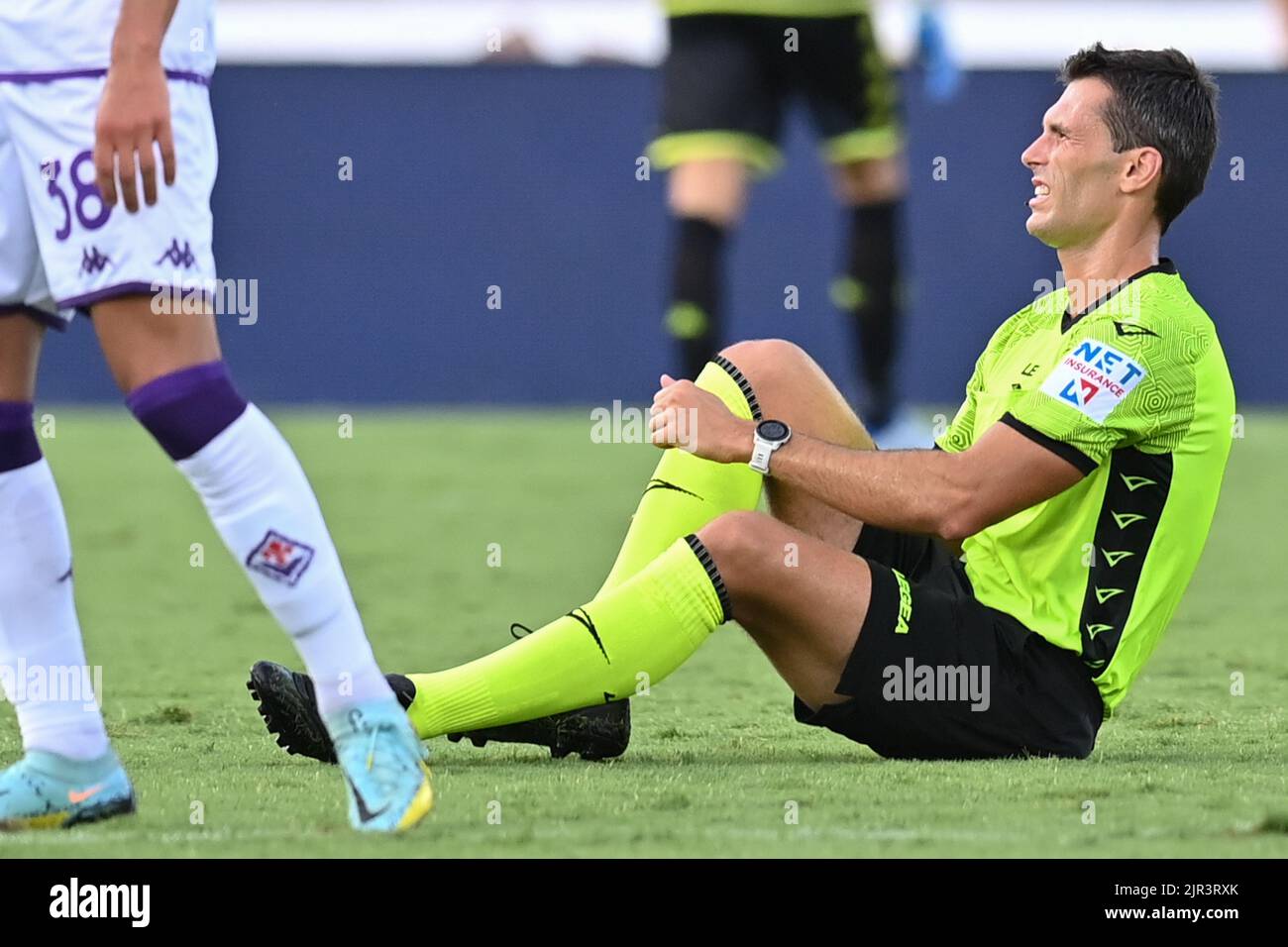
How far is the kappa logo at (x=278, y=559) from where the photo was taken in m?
2.80

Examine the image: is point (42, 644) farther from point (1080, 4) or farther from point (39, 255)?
point (1080, 4)

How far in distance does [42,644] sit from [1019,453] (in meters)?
1.39

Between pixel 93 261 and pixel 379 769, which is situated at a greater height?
pixel 93 261

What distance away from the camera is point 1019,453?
3258 millimetres

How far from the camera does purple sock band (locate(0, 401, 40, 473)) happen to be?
2941 mm

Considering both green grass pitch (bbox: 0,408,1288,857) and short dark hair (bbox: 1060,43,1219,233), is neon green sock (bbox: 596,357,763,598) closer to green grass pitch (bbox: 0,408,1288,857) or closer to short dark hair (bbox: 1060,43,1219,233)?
green grass pitch (bbox: 0,408,1288,857)

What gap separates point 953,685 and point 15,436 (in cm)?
138

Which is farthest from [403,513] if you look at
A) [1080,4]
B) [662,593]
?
[1080,4]

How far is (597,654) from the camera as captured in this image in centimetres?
330

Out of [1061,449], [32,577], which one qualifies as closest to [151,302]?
[32,577]

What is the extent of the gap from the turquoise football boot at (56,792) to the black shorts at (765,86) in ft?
18.6

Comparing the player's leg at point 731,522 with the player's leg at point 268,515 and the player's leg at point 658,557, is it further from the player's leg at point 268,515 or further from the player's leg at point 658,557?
the player's leg at point 268,515
